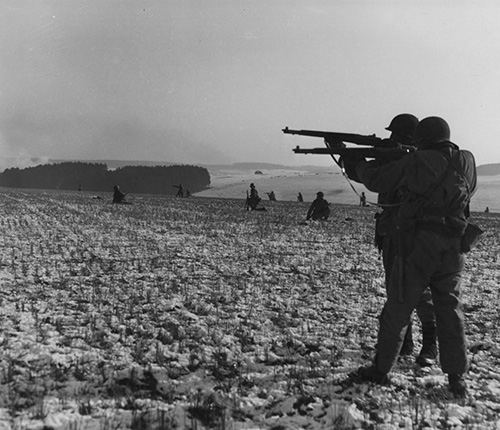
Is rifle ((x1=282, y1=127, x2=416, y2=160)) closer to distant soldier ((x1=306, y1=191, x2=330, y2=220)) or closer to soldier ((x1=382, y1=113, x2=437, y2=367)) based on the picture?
soldier ((x1=382, y1=113, x2=437, y2=367))

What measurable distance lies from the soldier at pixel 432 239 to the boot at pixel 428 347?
616mm

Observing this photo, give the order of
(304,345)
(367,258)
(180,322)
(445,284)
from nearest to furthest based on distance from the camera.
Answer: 1. (445,284)
2. (304,345)
3. (180,322)
4. (367,258)

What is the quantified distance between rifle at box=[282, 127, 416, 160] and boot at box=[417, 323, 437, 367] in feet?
6.08

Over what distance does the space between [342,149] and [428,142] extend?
81 centimetres

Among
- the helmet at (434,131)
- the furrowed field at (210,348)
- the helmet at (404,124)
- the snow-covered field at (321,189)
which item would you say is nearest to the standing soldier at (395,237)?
the helmet at (404,124)

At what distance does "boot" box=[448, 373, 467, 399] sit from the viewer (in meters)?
3.58

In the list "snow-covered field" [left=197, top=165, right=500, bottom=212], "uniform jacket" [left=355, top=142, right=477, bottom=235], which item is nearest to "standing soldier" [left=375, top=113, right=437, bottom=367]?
"uniform jacket" [left=355, top=142, right=477, bottom=235]

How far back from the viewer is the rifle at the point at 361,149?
13.2 feet

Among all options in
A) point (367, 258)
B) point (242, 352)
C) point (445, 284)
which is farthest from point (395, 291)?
point (367, 258)

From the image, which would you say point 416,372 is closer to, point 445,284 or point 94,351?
point 445,284

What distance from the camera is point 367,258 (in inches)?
437

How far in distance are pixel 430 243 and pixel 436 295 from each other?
0.49 m

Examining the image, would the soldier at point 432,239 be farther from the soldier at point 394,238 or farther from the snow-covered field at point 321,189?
the snow-covered field at point 321,189

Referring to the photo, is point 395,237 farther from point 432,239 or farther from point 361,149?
point 361,149
